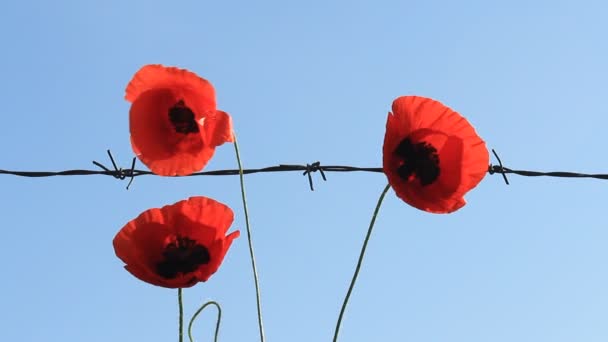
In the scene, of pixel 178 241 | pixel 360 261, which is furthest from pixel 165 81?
pixel 360 261

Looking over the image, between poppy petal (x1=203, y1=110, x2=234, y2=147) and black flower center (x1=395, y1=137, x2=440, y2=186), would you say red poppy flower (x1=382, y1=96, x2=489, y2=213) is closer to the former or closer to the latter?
black flower center (x1=395, y1=137, x2=440, y2=186)

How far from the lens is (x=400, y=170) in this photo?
76.6 inches

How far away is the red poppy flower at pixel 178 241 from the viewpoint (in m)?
1.96

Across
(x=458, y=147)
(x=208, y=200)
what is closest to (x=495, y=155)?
(x=458, y=147)

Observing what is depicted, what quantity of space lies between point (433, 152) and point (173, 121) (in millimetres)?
595

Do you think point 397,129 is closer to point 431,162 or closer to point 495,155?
point 431,162

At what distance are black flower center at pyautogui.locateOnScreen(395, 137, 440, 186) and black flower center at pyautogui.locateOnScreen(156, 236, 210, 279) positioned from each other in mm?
479

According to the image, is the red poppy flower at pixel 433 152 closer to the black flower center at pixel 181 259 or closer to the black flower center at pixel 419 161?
the black flower center at pixel 419 161

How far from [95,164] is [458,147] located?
3.69 ft

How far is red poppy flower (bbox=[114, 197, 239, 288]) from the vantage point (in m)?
1.96

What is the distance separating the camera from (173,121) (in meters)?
2.04

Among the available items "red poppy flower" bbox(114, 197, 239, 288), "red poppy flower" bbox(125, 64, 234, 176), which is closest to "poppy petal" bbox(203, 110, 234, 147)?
"red poppy flower" bbox(125, 64, 234, 176)

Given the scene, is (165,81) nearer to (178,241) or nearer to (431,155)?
(178,241)

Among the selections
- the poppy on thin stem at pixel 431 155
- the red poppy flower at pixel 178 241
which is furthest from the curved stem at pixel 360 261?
the red poppy flower at pixel 178 241
